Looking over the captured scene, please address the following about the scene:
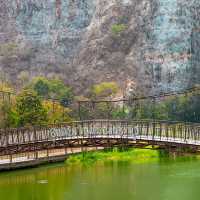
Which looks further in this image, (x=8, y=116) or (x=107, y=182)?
(x=8, y=116)

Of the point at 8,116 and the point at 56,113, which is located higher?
the point at 56,113

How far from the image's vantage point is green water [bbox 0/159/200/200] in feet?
127

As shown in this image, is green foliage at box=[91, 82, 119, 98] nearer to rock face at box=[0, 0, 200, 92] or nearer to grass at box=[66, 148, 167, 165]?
rock face at box=[0, 0, 200, 92]

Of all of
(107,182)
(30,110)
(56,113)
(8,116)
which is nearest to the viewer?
(107,182)

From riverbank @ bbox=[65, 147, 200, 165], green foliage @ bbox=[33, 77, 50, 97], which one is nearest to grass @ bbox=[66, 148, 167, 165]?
riverbank @ bbox=[65, 147, 200, 165]

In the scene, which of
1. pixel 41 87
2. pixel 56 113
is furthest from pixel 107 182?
pixel 41 87

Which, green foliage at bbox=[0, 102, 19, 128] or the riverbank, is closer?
the riverbank

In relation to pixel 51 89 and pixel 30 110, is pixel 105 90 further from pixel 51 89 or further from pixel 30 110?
pixel 30 110

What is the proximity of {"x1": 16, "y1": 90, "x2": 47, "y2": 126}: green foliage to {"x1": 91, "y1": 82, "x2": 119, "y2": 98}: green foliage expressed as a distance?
20760mm

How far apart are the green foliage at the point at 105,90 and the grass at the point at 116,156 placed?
21776 millimetres

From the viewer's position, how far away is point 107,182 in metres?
43.9

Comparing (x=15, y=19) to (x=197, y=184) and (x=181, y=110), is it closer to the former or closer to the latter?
(x=181, y=110)

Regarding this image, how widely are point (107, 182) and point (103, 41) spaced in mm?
53615

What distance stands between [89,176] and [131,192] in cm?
868
